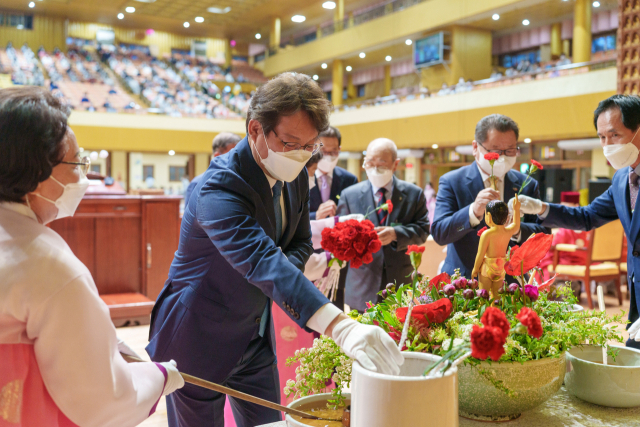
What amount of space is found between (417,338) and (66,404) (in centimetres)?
61

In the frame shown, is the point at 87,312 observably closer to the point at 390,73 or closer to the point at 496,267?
the point at 496,267

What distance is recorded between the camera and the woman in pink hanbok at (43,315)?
78cm

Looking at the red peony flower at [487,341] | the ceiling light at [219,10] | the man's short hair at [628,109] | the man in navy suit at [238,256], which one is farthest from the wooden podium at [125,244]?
the ceiling light at [219,10]

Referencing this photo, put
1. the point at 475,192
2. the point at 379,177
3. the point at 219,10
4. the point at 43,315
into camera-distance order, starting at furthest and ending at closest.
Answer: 1. the point at 219,10
2. the point at 379,177
3. the point at 475,192
4. the point at 43,315

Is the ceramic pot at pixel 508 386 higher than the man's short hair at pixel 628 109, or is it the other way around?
the man's short hair at pixel 628 109

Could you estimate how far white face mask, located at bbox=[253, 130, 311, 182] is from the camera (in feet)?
4.38

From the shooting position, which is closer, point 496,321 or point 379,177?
point 496,321

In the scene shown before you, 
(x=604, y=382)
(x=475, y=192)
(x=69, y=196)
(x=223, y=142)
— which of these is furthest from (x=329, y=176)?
(x=69, y=196)

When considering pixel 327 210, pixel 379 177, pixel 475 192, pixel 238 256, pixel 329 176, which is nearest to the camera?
pixel 238 256

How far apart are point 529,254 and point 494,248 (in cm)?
7

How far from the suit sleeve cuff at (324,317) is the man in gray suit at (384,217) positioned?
5.51ft

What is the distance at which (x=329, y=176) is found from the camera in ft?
11.9

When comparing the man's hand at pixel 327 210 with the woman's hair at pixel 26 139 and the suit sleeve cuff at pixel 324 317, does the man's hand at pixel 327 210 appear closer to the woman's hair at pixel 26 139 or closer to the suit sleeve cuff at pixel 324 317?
the suit sleeve cuff at pixel 324 317

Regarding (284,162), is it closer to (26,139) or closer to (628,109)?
(26,139)
